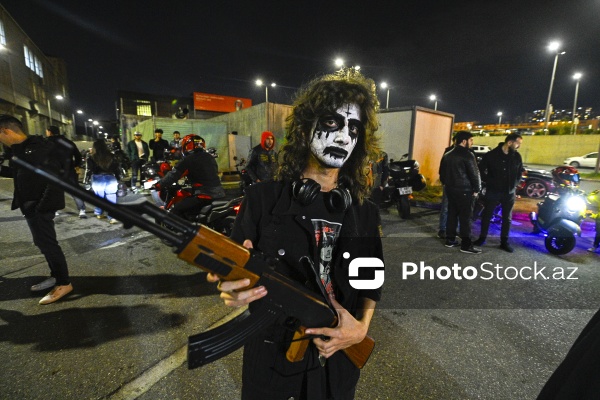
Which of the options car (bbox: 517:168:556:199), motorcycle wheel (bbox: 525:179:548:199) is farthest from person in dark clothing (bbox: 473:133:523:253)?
motorcycle wheel (bbox: 525:179:548:199)

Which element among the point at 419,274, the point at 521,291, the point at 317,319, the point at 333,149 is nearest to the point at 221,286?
the point at 317,319

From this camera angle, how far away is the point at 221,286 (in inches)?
44.4

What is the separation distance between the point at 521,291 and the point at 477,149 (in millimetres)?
25082

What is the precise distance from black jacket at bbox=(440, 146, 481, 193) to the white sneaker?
21.4 feet

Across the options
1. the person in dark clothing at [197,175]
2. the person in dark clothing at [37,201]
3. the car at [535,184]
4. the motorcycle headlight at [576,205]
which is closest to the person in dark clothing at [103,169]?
the person in dark clothing at [197,175]

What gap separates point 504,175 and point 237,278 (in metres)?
5.77

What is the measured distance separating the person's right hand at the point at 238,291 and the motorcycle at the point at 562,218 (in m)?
6.18

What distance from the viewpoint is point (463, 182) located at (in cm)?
528

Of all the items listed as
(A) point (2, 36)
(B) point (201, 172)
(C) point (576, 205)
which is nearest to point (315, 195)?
(B) point (201, 172)

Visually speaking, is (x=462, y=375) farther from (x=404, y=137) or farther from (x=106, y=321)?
(x=404, y=137)

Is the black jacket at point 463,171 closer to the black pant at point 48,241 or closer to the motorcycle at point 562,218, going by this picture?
the motorcycle at point 562,218

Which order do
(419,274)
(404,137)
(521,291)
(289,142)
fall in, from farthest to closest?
1. (404,137)
2. (419,274)
3. (521,291)
4. (289,142)

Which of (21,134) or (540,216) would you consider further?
(540,216)

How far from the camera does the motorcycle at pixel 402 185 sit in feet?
24.9
